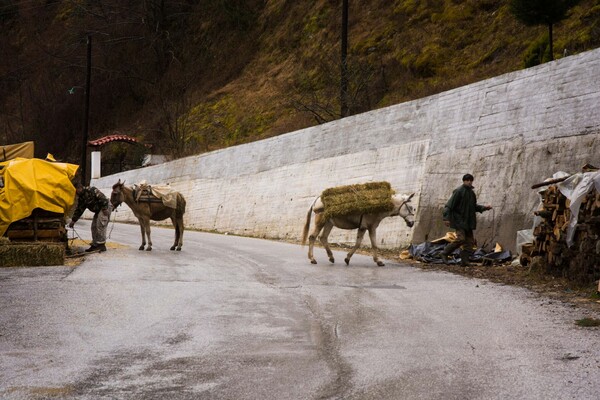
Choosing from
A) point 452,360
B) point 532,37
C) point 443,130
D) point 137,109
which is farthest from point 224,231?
point 137,109

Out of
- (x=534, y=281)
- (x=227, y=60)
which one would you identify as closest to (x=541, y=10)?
(x=534, y=281)

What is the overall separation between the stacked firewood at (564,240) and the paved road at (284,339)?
1.34m

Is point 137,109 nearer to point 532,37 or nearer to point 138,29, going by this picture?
point 138,29

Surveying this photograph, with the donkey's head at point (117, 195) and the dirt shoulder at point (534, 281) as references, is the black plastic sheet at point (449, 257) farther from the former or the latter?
the donkey's head at point (117, 195)

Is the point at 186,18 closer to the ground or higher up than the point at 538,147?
higher up

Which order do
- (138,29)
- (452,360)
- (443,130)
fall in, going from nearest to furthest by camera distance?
1. (452,360)
2. (443,130)
3. (138,29)

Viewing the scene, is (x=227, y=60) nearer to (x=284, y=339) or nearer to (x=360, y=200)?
(x=360, y=200)

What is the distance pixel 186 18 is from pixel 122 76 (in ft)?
29.1

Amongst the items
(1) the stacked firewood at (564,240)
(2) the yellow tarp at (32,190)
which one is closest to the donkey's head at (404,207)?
(1) the stacked firewood at (564,240)

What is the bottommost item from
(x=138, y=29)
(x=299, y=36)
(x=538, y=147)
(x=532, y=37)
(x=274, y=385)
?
(x=274, y=385)

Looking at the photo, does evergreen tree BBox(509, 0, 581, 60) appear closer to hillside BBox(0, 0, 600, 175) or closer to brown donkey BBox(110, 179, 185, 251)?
hillside BBox(0, 0, 600, 175)

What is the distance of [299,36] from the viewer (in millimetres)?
58594

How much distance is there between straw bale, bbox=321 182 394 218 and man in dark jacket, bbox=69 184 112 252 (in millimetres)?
5514

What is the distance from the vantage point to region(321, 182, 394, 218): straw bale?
55.2 ft
